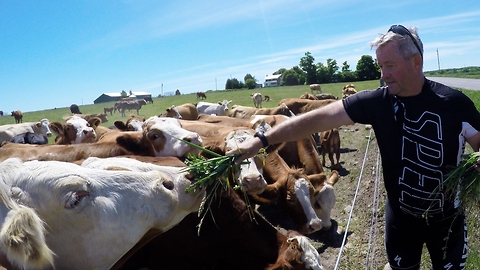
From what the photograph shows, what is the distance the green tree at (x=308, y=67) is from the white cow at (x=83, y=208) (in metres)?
85.2

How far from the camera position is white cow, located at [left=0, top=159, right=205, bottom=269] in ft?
8.80

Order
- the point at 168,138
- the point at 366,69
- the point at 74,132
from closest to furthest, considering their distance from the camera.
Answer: the point at 168,138, the point at 74,132, the point at 366,69

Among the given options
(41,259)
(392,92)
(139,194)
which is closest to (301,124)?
(392,92)

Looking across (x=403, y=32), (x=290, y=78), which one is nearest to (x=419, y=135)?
(x=403, y=32)

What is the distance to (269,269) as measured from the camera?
A: 11.9ft

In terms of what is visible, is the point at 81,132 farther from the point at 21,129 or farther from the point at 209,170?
the point at 21,129

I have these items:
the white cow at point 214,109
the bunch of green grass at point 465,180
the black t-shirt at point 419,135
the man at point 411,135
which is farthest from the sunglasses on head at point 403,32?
the white cow at point 214,109

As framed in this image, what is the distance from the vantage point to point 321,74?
8494 centimetres

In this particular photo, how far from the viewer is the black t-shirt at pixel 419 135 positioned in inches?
109

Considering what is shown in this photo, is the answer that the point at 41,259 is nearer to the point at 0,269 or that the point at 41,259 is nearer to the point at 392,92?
the point at 0,269

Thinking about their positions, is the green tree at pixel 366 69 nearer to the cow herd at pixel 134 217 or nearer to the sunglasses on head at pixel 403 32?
the cow herd at pixel 134 217

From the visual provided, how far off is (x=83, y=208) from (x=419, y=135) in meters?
2.47

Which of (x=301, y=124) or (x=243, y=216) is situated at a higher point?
(x=301, y=124)

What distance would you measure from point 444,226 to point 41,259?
9.62 ft
